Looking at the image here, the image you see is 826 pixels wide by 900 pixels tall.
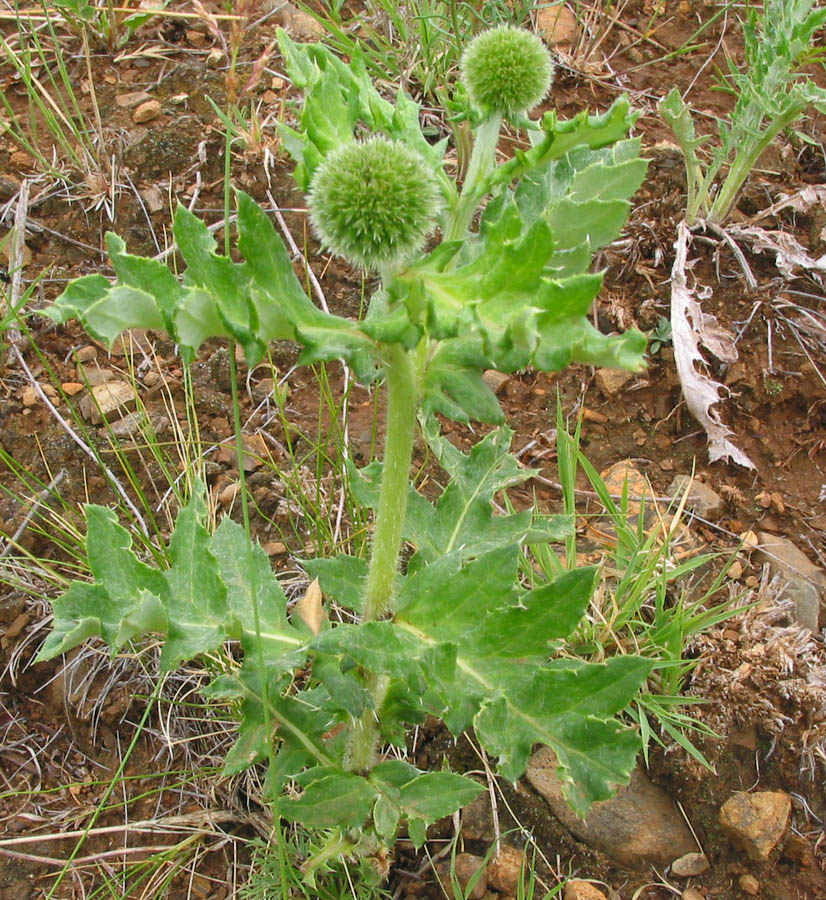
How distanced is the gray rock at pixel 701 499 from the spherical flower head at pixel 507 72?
1.51 meters

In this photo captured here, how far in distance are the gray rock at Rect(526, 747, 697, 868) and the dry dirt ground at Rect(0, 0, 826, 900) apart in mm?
41

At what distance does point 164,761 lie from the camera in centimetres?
263

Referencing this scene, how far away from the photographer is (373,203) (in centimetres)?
168

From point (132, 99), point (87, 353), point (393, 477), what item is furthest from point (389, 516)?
point (132, 99)

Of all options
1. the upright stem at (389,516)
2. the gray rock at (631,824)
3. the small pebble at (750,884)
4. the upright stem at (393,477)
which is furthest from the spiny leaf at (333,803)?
the small pebble at (750,884)

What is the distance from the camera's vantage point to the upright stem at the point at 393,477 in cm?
176

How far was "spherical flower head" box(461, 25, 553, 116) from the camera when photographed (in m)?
2.09

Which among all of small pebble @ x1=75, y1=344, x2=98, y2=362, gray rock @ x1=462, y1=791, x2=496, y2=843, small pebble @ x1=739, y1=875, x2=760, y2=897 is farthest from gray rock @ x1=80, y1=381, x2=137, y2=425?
small pebble @ x1=739, y1=875, x2=760, y2=897

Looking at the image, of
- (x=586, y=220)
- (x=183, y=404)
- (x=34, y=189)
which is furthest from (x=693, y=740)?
(x=34, y=189)

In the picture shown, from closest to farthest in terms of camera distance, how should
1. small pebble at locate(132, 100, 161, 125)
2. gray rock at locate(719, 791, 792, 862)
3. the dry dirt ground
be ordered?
gray rock at locate(719, 791, 792, 862) < the dry dirt ground < small pebble at locate(132, 100, 161, 125)

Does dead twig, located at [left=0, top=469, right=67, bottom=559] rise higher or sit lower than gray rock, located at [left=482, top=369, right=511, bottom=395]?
lower

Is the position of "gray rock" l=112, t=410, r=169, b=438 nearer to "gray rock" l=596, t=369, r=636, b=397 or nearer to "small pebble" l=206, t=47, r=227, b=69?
"gray rock" l=596, t=369, r=636, b=397

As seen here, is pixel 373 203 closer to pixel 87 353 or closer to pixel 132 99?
pixel 87 353

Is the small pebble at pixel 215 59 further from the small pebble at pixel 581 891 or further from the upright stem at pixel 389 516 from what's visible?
the small pebble at pixel 581 891
